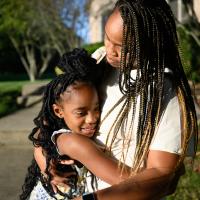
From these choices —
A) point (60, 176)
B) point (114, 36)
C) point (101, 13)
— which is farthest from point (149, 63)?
point (101, 13)

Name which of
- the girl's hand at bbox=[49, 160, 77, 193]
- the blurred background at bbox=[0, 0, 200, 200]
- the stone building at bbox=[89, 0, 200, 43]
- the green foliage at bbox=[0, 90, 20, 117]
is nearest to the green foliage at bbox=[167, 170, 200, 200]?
the blurred background at bbox=[0, 0, 200, 200]

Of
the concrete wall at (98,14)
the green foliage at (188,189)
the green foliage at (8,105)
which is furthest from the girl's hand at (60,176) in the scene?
the concrete wall at (98,14)

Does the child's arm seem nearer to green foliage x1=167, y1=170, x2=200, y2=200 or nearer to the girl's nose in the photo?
the girl's nose

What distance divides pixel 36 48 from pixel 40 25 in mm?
4738

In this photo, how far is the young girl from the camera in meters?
1.80

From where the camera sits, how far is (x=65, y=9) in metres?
21.7

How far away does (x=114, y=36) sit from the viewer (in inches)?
69.6

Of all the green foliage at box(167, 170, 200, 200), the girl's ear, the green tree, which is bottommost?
the green tree

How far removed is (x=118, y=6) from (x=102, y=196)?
62cm

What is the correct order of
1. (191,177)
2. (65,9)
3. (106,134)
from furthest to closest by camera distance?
(65,9) → (191,177) → (106,134)

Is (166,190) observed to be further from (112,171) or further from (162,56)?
(162,56)

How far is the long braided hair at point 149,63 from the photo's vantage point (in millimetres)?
1713

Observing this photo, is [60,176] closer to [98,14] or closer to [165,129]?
[165,129]

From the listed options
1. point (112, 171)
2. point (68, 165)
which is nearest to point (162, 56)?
point (112, 171)
